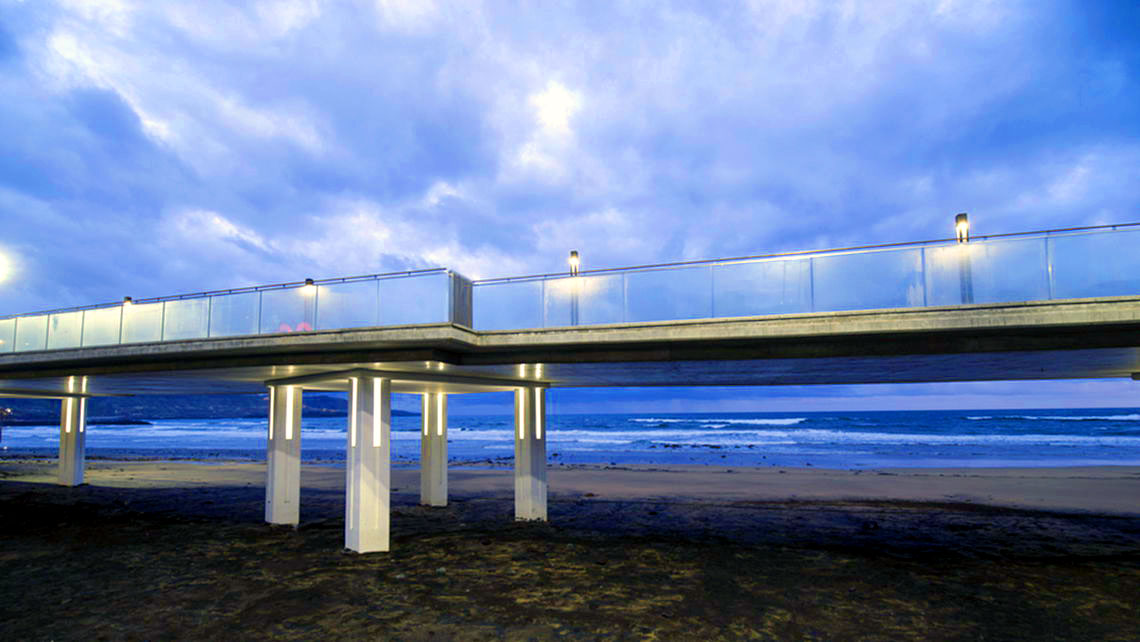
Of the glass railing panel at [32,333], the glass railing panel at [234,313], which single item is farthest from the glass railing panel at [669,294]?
the glass railing panel at [32,333]

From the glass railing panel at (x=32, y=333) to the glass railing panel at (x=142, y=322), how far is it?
162 inches

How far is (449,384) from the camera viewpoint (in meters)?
17.7

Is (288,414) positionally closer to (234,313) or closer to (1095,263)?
(234,313)

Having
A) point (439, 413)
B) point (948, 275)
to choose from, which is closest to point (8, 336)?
point (439, 413)

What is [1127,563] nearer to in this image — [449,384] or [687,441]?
[449,384]

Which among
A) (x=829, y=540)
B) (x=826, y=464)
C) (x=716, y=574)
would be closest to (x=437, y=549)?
(x=716, y=574)

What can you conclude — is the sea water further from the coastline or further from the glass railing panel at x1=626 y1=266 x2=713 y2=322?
the glass railing panel at x1=626 y1=266 x2=713 y2=322

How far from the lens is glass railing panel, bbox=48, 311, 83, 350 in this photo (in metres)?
18.0

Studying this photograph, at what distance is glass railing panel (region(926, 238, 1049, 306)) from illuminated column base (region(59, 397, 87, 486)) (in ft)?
112

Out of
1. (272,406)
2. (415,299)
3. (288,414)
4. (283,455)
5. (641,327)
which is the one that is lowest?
(283,455)

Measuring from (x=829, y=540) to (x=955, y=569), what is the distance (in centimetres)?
354

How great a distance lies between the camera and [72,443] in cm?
2972

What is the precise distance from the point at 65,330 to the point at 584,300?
50.6 feet

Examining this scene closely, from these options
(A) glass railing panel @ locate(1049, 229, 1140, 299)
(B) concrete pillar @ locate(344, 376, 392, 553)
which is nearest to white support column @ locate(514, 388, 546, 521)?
(B) concrete pillar @ locate(344, 376, 392, 553)
